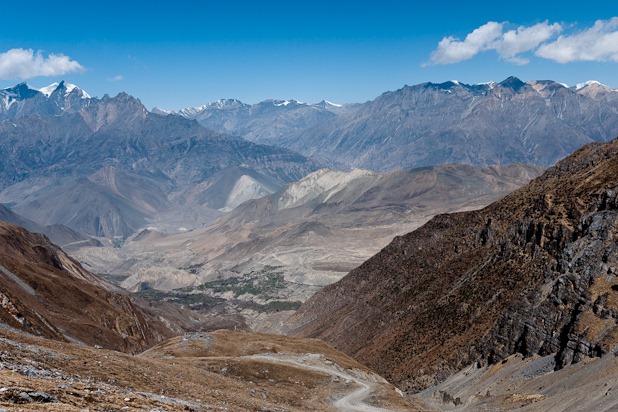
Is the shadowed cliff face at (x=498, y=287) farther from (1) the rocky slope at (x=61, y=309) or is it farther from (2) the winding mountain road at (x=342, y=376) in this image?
(1) the rocky slope at (x=61, y=309)

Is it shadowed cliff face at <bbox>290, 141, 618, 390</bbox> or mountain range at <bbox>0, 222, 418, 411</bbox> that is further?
shadowed cliff face at <bbox>290, 141, 618, 390</bbox>

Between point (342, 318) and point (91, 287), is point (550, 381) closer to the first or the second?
point (342, 318)

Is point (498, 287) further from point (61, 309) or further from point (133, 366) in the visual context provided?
point (61, 309)

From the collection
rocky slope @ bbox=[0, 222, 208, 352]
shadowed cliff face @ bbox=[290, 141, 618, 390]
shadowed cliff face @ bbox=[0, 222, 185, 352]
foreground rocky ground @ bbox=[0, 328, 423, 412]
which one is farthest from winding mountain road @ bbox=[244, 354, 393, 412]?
shadowed cliff face @ bbox=[0, 222, 185, 352]

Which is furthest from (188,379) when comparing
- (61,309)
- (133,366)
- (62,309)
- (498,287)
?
(62,309)

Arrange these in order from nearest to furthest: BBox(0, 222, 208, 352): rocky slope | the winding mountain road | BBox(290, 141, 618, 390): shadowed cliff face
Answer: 1. the winding mountain road
2. BBox(290, 141, 618, 390): shadowed cliff face
3. BBox(0, 222, 208, 352): rocky slope

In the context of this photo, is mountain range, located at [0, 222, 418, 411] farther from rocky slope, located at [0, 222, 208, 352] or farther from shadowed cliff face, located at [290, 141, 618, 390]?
shadowed cliff face, located at [290, 141, 618, 390]
